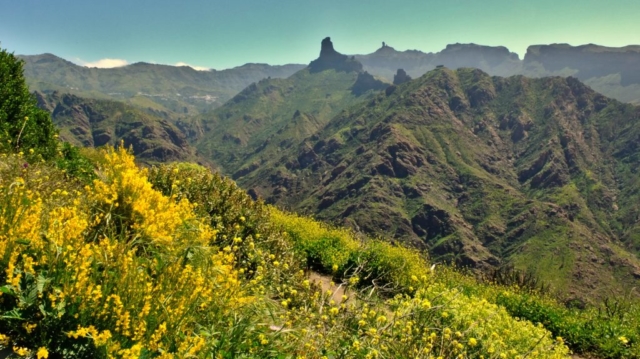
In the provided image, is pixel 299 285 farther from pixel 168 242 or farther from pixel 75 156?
pixel 75 156

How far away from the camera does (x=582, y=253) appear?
501ft

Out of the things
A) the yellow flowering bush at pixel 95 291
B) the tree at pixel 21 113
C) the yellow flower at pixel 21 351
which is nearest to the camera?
the yellow flower at pixel 21 351

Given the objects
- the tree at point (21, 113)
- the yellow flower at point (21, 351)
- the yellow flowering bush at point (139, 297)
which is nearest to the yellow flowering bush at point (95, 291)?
the yellow flowering bush at point (139, 297)

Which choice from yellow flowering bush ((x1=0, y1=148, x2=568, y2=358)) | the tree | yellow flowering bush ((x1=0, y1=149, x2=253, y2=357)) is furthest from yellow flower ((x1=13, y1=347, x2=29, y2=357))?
the tree

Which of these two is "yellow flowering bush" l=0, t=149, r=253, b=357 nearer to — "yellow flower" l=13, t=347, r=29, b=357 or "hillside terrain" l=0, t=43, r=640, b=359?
"hillside terrain" l=0, t=43, r=640, b=359

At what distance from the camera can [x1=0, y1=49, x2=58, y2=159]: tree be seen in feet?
45.9

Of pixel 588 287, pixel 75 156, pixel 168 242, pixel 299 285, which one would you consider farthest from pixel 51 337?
pixel 588 287

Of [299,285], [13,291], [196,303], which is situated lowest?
[299,285]

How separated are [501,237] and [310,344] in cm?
20106

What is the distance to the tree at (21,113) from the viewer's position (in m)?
14.0

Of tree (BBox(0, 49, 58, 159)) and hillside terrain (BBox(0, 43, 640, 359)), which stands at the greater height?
tree (BBox(0, 49, 58, 159))

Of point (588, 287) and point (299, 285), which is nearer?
point (299, 285)

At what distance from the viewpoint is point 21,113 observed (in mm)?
15438

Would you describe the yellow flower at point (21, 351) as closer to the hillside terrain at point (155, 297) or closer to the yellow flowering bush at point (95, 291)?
the hillside terrain at point (155, 297)
